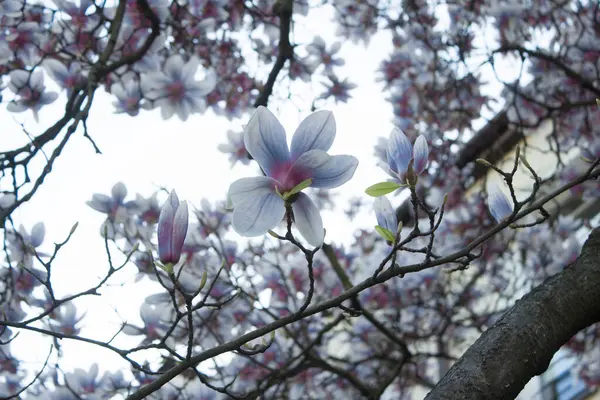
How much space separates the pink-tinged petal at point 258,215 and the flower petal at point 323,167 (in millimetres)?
47

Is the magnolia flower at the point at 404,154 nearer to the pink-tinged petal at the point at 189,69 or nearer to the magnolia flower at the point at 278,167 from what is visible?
the magnolia flower at the point at 278,167

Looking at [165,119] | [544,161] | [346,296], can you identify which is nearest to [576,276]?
[346,296]

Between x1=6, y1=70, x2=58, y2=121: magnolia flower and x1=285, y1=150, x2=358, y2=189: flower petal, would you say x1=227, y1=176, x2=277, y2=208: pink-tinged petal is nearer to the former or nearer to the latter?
x1=285, y1=150, x2=358, y2=189: flower petal

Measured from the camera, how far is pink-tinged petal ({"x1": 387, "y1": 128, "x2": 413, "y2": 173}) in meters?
1.31

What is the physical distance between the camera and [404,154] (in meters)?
1.31

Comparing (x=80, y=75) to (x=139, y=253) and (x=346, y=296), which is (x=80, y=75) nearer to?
(x=139, y=253)

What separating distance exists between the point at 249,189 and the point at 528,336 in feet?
1.99

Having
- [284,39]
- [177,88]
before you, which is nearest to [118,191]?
[177,88]

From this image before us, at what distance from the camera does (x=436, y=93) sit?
490 centimetres

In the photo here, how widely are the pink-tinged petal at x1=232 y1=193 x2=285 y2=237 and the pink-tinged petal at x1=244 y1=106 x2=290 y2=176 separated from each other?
5 centimetres

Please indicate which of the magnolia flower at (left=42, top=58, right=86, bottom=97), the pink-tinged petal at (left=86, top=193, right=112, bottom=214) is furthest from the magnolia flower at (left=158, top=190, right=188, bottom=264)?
the magnolia flower at (left=42, top=58, right=86, bottom=97)

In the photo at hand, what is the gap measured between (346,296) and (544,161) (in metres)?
7.38

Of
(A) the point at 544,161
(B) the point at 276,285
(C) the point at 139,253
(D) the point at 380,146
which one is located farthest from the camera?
(A) the point at 544,161

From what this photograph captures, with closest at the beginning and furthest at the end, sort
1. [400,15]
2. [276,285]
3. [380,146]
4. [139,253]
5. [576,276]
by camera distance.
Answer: [576,276], [139,253], [380,146], [276,285], [400,15]
